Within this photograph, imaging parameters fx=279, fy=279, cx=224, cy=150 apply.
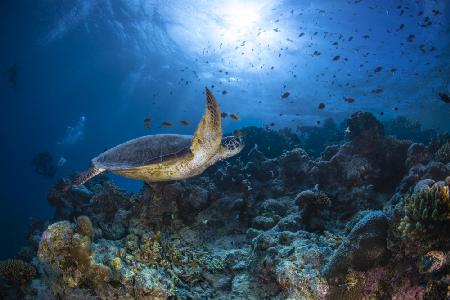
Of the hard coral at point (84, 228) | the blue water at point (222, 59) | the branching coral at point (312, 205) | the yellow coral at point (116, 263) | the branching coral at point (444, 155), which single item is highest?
the blue water at point (222, 59)

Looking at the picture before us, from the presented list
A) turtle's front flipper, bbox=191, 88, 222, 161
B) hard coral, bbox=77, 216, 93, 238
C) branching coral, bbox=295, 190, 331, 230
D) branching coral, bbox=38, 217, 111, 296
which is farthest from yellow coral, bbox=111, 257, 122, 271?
branching coral, bbox=295, 190, 331, 230

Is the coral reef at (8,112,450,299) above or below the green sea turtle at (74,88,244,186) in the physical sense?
below

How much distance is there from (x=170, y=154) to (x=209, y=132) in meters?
1.13

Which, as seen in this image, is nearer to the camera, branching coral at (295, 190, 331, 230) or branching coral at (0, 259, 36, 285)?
branching coral at (0, 259, 36, 285)

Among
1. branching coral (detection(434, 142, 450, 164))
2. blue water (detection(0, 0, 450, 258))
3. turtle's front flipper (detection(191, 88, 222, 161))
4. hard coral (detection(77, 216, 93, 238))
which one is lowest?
hard coral (detection(77, 216, 93, 238))

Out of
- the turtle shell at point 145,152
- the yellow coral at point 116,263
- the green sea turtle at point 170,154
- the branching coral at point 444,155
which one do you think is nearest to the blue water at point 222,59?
the branching coral at point 444,155

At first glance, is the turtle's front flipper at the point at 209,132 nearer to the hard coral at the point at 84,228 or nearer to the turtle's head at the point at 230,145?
the turtle's head at the point at 230,145

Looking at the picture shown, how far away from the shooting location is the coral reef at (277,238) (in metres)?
3.73

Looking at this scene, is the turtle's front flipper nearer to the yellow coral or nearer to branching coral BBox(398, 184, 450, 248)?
the yellow coral

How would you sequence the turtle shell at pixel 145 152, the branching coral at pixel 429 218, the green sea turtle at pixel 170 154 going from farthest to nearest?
the turtle shell at pixel 145 152
the green sea turtle at pixel 170 154
the branching coral at pixel 429 218

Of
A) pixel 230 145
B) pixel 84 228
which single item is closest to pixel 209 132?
pixel 230 145

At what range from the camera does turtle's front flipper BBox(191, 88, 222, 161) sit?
551cm

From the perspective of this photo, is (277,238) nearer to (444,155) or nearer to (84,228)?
(84,228)

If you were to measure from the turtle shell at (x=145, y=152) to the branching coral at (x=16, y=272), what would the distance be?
2504 millimetres
